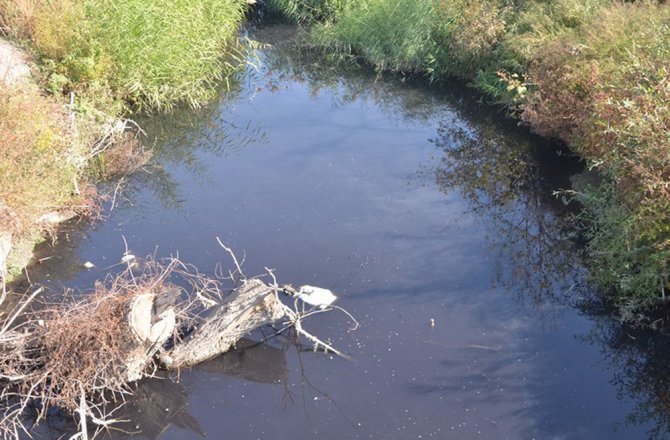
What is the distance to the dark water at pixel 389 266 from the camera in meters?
6.92

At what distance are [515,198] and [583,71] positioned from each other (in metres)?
2.07

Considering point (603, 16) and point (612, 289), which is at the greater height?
point (603, 16)

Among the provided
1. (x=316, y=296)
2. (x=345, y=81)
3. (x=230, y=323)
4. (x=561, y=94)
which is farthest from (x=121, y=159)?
(x=561, y=94)

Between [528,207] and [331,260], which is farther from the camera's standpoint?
[528,207]

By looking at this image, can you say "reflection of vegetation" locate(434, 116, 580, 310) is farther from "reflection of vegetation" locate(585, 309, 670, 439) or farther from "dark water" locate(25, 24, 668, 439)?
"reflection of vegetation" locate(585, 309, 670, 439)

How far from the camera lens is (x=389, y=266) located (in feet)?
29.3

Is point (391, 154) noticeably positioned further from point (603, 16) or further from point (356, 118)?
point (603, 16)

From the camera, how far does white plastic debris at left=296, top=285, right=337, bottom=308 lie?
8.16 meters

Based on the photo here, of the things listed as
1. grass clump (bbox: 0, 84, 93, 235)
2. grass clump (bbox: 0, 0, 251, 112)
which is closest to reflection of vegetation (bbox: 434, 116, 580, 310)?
grass clump (bbox: 0, 0, 251, 112)

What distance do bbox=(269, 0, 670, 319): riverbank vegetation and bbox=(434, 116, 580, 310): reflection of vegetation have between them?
0.39 metres

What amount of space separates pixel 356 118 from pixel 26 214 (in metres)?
6.37

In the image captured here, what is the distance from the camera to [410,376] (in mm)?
7270

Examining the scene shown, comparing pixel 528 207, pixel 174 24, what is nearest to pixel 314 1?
pixel 174 24

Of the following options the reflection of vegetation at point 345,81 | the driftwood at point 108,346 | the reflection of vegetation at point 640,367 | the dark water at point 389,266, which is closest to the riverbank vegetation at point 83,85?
the dark water at point 389,266
